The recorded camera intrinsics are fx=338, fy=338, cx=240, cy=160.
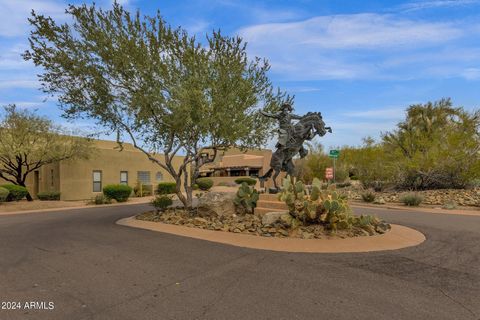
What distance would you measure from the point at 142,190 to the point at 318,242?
2254 centimetres

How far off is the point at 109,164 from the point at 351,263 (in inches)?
924

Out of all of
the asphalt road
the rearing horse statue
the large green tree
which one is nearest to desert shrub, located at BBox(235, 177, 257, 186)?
the large green tree

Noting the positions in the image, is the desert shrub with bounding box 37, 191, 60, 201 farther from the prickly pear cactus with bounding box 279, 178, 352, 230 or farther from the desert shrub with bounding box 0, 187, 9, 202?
the prickly pear cactus with bounding box 279, 178, 352, 230

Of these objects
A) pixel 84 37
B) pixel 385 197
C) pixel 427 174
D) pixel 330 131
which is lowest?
pixel 385 197

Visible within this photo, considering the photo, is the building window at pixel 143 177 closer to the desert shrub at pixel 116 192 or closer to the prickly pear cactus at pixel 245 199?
the desert shrub at pixel 116 192

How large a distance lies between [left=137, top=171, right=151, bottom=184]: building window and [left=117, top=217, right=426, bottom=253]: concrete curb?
19968 millimetres

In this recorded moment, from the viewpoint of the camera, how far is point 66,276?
5844mm

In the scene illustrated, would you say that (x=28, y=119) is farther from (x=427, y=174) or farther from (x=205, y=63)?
(x=427, y=174)

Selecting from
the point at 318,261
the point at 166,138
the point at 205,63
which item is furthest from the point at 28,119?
the point at 318,261

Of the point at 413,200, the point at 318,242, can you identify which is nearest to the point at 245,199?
the point at 318,242

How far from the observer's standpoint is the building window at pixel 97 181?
25434 millimetres

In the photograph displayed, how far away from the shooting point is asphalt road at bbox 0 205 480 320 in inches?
171

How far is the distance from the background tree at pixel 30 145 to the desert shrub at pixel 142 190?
5.59 meters

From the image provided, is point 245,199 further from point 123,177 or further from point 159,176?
point 159,176
